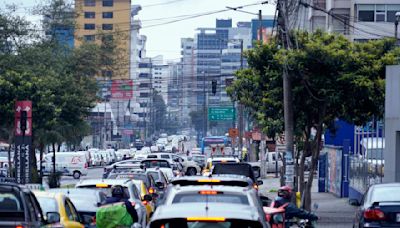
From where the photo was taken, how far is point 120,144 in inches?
6324

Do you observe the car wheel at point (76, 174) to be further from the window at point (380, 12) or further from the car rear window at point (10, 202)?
the car rear window at point (10, 202)

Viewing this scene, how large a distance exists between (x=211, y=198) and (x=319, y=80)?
65.7ft

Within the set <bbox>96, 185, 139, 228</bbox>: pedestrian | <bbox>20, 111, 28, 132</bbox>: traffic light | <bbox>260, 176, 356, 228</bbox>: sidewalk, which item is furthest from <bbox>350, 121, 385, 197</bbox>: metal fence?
<bbox>96, 185, 139, 228</bbox>: pedestrian

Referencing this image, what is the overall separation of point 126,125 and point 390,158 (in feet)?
467

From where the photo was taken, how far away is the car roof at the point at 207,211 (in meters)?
13.1

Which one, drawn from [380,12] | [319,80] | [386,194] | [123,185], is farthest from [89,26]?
[386,194]

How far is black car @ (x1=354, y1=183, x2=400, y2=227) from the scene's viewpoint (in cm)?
2019

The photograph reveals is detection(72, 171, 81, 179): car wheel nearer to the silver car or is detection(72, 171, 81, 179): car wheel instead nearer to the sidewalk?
A: the sidewalk

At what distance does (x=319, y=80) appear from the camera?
34.5 m

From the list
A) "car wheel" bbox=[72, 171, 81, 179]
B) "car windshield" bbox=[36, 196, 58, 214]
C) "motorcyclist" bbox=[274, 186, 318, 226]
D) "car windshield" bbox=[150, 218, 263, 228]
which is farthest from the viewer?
"car wheel" bbox=[72, 171, 81, 179]

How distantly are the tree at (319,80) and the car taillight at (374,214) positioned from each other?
43.6 ft

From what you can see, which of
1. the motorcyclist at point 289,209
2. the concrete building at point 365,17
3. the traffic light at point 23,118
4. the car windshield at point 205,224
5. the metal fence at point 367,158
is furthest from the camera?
the concrete building at point 365,17

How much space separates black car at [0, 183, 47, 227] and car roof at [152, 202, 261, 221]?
247 cm

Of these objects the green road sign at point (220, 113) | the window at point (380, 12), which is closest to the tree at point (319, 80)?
the window at point (380, 12)
